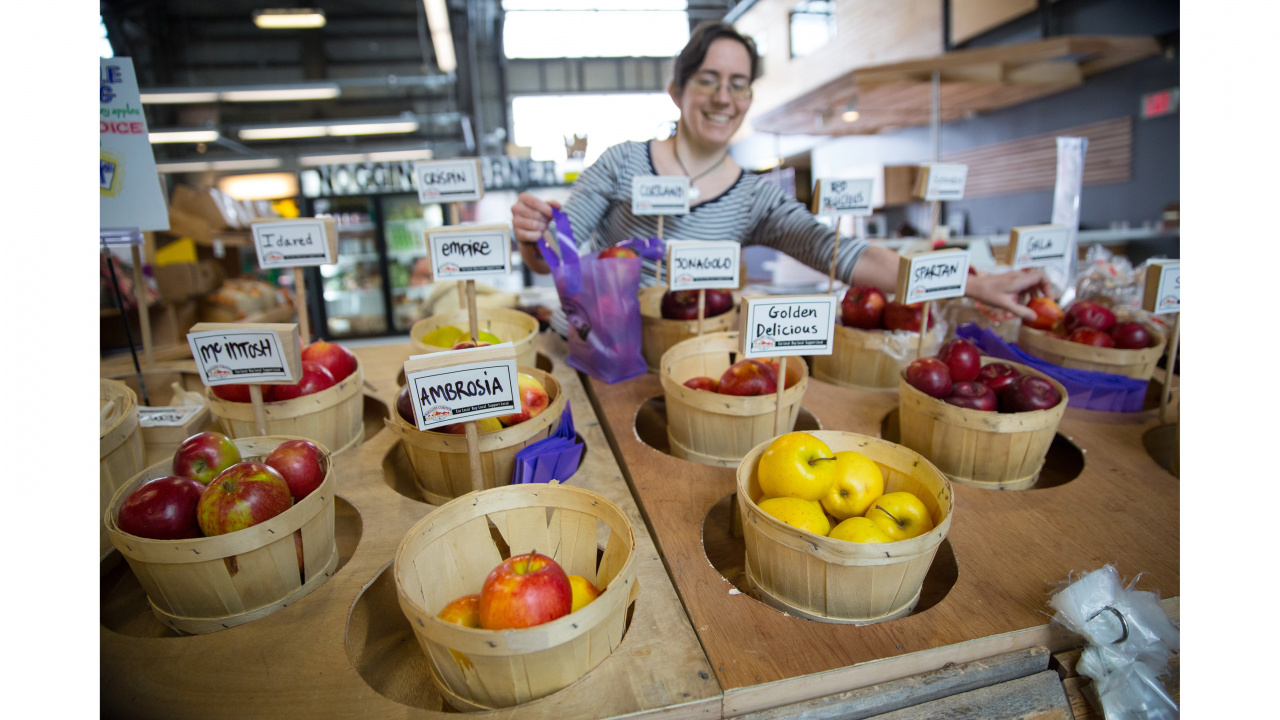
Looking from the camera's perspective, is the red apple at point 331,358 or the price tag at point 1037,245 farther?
the price tag at point 1037,245

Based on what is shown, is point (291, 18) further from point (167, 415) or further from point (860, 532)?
point (860, 532)

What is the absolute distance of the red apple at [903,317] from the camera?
1946 mm

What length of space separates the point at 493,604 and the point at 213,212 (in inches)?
148

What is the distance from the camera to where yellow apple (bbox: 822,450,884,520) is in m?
1.15

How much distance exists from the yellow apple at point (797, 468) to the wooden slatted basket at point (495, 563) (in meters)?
0.34

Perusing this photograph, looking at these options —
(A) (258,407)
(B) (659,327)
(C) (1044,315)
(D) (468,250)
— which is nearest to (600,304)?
(B) (659,327)

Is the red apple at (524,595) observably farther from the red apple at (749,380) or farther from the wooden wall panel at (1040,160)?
the wooden wall panel at (1040,160)

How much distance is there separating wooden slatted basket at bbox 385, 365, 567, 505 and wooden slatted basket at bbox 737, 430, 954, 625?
46cm

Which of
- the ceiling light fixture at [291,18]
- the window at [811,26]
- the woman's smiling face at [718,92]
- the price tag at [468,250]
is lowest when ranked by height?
the price tag at [468,250]

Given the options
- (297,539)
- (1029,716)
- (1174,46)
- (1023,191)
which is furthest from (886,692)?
(1023,191)

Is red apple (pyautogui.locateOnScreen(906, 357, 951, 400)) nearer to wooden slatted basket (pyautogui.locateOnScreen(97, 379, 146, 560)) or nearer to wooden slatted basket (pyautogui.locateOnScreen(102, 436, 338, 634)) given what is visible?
wooden slatted basket (pyautogui.locateOnScreen(102, 436, 338, 634))

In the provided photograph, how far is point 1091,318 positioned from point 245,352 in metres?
2.32

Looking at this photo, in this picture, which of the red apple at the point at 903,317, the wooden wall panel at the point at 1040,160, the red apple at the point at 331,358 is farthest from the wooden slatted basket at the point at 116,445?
the wooden wall panel at the point at 1040,160
